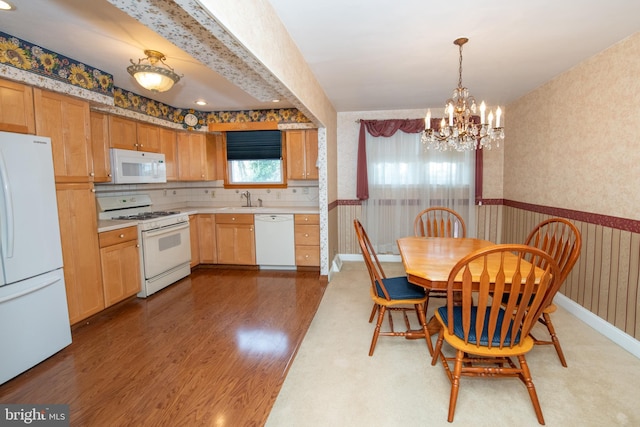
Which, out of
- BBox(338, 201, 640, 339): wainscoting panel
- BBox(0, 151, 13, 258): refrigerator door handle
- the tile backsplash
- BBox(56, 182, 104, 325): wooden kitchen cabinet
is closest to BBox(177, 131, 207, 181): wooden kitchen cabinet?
the tile backsplash

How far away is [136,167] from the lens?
11.8 feet

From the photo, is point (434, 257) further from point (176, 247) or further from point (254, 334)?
point (176, 247)

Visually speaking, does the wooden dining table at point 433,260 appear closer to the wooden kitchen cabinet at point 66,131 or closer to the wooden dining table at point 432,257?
the wooden dining table at point 432,257

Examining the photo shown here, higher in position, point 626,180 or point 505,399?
point 626,180

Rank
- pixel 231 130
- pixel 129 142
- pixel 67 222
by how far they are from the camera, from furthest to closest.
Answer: pixel 231 130, pixel 129 142, pixel 67 222

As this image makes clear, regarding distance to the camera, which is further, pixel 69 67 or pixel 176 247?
pixel 176 247

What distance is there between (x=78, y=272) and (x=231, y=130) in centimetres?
268

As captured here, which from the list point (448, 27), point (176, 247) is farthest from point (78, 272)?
point (448, 27)

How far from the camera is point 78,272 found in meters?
2.66

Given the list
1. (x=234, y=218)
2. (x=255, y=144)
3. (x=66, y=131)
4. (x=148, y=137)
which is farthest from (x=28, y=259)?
(x=255, y=144)

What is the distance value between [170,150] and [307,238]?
7.49ft

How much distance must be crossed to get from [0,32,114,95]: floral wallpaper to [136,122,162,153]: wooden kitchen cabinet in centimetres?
82

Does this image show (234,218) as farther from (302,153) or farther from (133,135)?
(133,135)

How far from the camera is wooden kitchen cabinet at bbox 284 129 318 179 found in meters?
4.41
